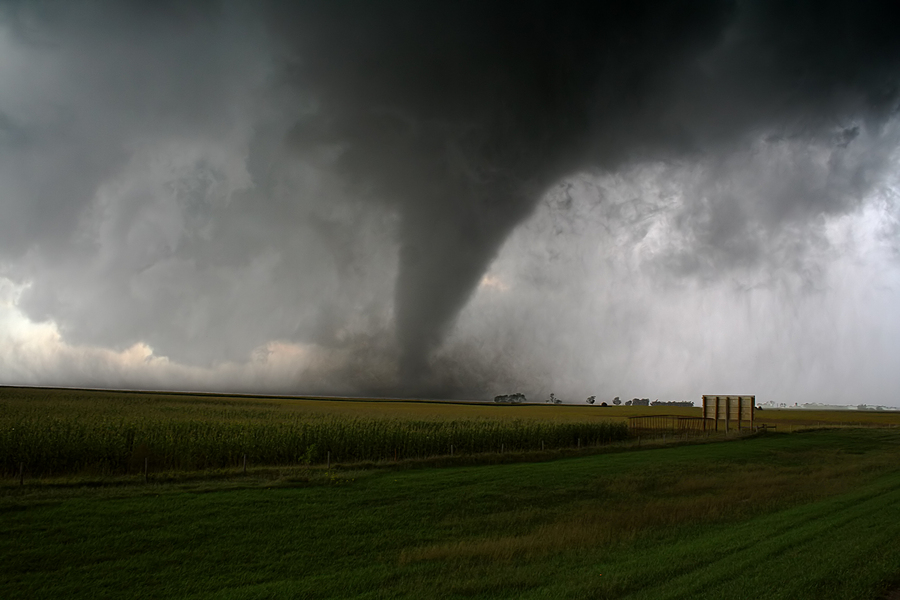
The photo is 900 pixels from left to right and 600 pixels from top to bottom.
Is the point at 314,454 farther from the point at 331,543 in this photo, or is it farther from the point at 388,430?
the point at 331,543

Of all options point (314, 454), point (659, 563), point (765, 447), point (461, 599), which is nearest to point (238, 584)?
point (461, 599)

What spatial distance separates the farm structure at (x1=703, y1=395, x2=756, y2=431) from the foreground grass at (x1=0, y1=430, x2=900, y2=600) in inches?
1517

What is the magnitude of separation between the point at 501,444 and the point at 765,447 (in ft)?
75.4

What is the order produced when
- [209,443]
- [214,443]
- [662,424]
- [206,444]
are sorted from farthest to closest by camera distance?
[662,424], [214,443], [209,443], [206,444]

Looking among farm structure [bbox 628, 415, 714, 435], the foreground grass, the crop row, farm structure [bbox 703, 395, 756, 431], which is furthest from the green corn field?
farm structure [bbox 703, 395, 756, 431]

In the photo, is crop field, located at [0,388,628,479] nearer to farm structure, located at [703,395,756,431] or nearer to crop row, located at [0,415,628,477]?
crop row, located at [0,415,628,477]

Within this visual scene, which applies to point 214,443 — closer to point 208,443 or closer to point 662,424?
point 208,443

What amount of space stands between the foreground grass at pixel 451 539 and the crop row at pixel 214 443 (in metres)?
5.16

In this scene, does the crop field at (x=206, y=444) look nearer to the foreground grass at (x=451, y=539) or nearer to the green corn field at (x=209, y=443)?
the green corn field at (x=209, y=443)

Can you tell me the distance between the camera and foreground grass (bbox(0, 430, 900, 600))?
11.6m

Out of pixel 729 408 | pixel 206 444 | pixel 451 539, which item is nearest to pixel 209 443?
pixel 206 444

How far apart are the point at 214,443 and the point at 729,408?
58361mm

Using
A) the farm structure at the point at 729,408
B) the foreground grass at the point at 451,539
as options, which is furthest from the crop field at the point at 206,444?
the farm structure at the point at 729,408

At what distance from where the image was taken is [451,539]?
1617 centimetres
